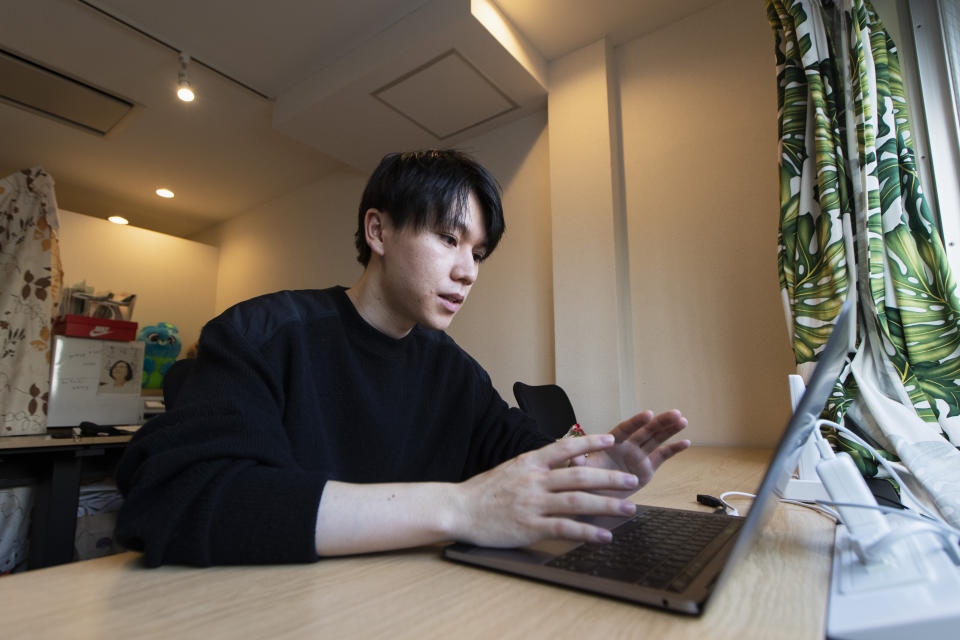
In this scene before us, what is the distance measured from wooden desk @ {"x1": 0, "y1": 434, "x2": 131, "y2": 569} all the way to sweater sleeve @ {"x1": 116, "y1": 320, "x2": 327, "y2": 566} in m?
1.63

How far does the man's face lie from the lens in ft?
2.87

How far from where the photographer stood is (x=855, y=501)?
484 mm

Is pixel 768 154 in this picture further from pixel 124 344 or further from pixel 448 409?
pixel 124 344

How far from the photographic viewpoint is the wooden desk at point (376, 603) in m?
0.34

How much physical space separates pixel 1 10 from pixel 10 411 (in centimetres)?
181

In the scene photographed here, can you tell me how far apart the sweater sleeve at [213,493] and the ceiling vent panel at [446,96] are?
6.87 ft

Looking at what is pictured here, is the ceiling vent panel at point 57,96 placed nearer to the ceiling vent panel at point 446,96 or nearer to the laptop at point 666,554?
the ceiling vent panel at point 446,96

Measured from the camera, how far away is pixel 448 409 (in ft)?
3.36

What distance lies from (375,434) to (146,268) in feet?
14.2

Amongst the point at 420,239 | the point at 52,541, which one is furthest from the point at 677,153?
the point at 52,541

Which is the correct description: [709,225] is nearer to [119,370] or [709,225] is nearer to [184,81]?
[184,81]

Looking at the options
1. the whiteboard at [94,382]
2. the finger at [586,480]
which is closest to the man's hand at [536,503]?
the finger at [586,480]

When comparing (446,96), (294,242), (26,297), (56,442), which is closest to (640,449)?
(56,442)

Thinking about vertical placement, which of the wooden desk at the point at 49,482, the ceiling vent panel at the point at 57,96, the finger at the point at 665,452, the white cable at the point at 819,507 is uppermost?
the ceiling vent panel at the point at 57,96
